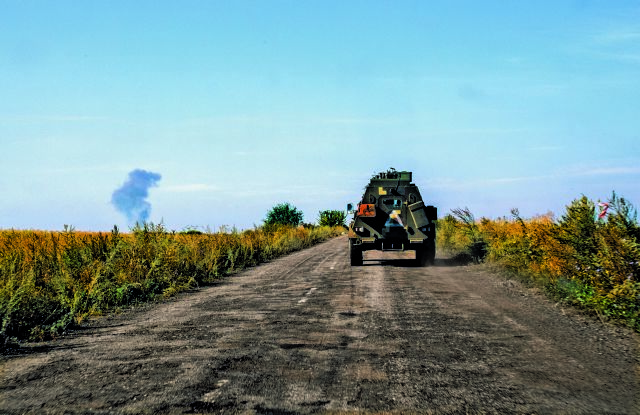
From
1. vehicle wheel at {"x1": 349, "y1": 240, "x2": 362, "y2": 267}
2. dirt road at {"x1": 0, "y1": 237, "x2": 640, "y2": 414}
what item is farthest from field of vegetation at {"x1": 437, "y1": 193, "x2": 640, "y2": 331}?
vehicle wheel at {"x1": 349, "y1": 240, "x2": 362, "y2": 267}

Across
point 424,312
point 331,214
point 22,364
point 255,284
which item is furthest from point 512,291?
point 331,214

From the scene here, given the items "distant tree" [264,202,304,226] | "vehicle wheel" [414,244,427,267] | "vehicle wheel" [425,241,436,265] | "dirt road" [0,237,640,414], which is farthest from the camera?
"distant tree" [264,202,304,226]

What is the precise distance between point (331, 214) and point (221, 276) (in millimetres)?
67555

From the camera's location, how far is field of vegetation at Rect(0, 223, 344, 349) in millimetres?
10102

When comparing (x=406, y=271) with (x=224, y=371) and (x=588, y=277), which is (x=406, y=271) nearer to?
(x=588, y=277)

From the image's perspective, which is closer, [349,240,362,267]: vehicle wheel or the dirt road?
the dirt road

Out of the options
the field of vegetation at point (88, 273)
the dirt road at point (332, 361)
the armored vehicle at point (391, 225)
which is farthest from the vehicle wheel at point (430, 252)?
the dirt road at point (332, 361)

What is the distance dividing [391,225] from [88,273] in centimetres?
1077

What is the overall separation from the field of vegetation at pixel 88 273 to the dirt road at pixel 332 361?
0.87 m

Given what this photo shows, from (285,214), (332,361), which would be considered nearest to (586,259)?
(332,361)

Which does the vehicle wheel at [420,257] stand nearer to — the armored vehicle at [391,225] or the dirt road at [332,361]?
the armored vehicle at [391,225]

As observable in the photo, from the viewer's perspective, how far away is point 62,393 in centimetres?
586

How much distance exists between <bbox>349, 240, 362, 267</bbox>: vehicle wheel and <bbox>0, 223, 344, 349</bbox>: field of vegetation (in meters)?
4.05

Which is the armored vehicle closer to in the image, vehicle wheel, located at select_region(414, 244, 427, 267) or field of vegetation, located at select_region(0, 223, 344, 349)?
vehicle wheel, located at select_region(414, 244, 427, 267)
